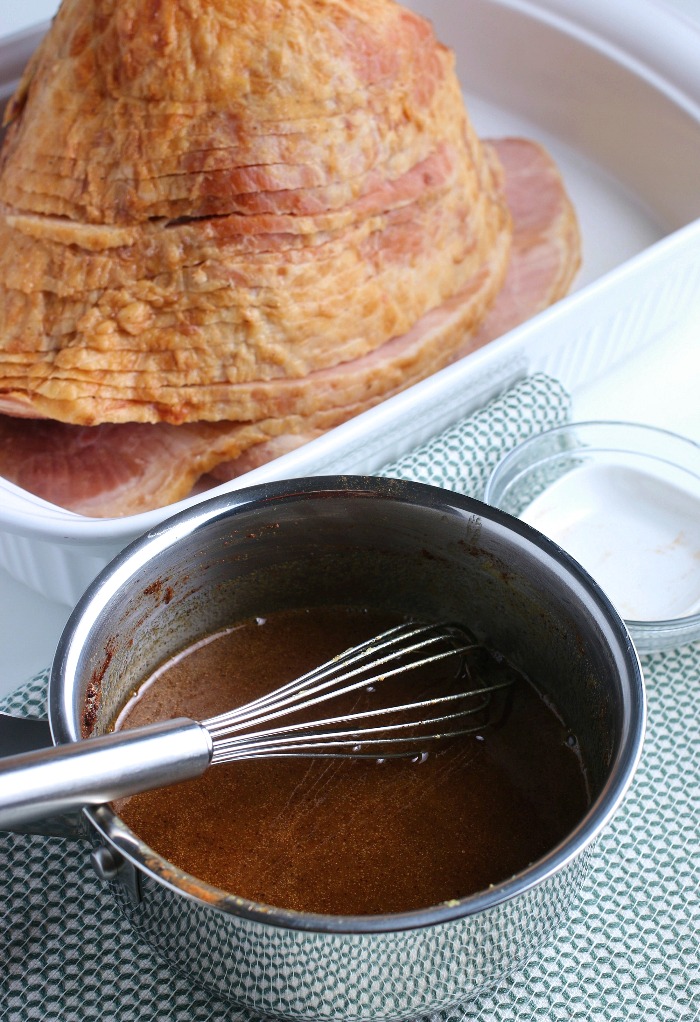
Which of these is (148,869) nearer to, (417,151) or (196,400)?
(196,400)

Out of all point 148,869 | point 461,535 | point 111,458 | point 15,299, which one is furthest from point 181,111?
point 148,869

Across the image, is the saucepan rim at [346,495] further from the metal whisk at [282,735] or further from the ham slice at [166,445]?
the ham slice at [166,445]

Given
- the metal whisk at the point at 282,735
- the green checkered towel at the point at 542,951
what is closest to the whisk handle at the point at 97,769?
the metal whisk at the point at 282,735

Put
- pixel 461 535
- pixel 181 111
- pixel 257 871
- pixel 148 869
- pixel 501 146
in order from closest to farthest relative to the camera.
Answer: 1. pixel 148 869
2. pixel 257 871
3. pixel 461 535
4. pixel 181 111
5. pixel 501 146

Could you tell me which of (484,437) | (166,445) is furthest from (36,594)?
(484,437)

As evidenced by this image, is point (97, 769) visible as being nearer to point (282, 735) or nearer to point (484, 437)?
point (282, 735)

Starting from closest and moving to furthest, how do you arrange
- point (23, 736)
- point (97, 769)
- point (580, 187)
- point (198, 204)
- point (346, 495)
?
point (97, 769) → point (23, 736) → point (346, 495) → point (198, 204) → point (580, 187)

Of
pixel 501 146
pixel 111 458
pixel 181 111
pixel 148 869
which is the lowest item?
pixel 111 458
